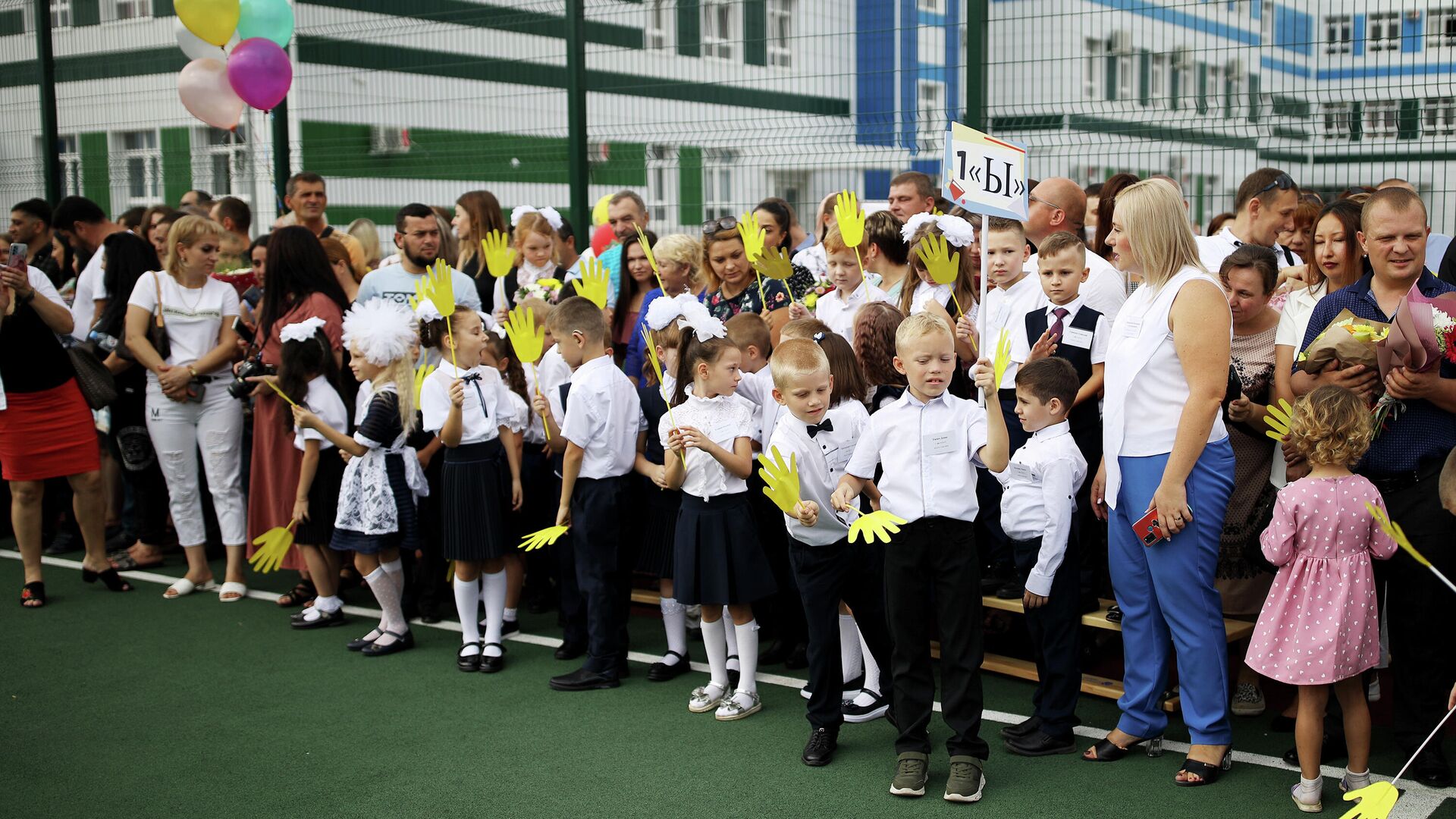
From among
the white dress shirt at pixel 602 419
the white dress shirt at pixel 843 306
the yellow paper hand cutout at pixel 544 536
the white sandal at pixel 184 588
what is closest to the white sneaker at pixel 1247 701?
the white dress shirt at pixel 843 306

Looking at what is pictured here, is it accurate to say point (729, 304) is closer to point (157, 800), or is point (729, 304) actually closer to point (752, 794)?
point (752, 794)

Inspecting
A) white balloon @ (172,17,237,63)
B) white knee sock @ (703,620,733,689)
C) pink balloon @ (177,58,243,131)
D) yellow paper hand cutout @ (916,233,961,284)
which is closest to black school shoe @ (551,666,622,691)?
white knee sock @ (703,620,733,689)

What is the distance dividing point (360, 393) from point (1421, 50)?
5071 millimetres

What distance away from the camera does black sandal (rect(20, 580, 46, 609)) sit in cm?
604

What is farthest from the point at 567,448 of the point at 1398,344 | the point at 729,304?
the point at 1398,344

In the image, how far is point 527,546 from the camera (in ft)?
14.7

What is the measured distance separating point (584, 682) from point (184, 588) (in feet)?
8.77

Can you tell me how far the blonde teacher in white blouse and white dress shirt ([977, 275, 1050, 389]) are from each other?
0.75 m

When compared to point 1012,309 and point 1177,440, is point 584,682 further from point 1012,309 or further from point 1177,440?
point 1177,440

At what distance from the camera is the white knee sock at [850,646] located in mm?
4484

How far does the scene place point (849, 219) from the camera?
4.86m

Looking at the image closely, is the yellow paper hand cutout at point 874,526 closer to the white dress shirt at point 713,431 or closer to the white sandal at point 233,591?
the white dress shirt at point 713,431

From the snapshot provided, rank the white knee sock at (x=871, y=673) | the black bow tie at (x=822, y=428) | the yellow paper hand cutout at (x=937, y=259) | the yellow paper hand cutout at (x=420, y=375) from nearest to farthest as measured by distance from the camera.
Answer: the black bow tie at (x=822, y=428)
the white knee sock at (x=871, y=673)
the yellow paper hand cutout at (x=937, y=259)
the yellow paper hand cutout at (x=420, y=375)

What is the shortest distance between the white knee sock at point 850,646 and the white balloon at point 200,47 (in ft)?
18.9
